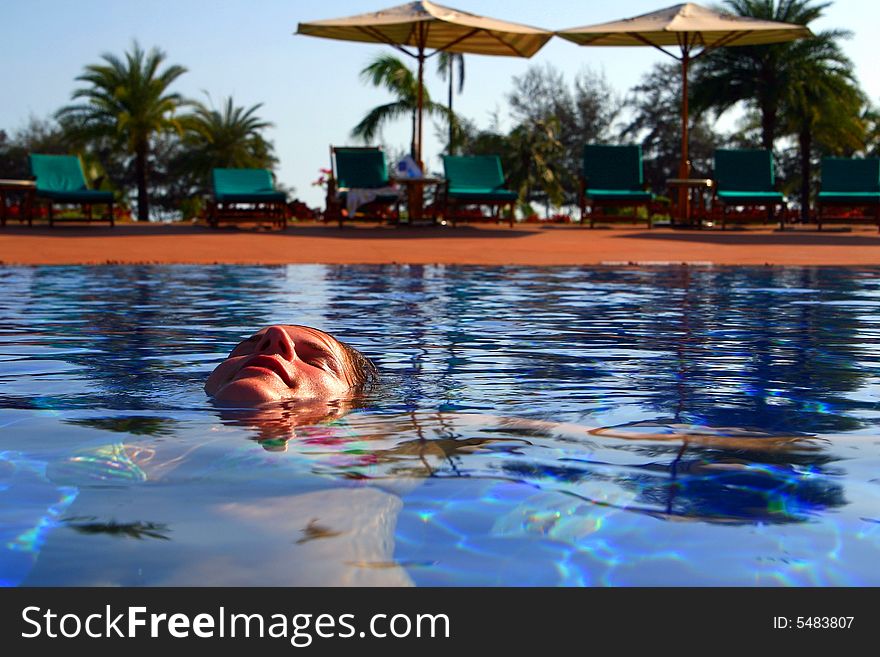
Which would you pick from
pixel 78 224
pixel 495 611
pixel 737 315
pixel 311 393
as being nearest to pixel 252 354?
pixel 311 393

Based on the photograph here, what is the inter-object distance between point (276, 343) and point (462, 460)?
82cm

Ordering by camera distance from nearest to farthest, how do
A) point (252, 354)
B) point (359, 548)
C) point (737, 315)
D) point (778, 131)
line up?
point (359, 548)
point (252, 354)
point (737, 315)
point (778, 131)

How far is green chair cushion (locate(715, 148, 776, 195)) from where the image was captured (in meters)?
17.8

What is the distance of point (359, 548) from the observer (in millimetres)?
2270

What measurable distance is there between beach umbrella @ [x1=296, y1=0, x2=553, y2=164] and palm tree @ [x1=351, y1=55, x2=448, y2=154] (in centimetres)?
817

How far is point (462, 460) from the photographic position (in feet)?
10.2

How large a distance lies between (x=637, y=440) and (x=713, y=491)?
66 centimetres

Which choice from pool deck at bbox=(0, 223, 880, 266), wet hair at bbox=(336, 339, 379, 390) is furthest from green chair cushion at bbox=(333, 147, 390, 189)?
wet hair at bbox=(336, 339, 379, 390)

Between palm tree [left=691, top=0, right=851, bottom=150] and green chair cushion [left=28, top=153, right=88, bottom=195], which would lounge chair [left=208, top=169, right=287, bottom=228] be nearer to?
green chair cushion [left=28, top=153, right=88, bottom=195]

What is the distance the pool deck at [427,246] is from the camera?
40.5 ft

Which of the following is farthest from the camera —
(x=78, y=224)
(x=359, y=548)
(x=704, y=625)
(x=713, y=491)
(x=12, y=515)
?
(x=78, y=224)

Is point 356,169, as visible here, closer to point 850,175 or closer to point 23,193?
point 23,193

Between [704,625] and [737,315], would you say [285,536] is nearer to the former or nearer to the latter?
[704,625]

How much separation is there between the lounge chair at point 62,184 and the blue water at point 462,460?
10.1 meters
